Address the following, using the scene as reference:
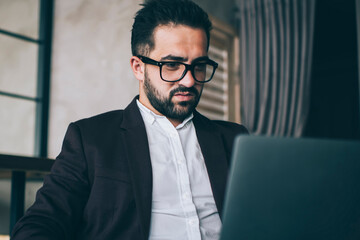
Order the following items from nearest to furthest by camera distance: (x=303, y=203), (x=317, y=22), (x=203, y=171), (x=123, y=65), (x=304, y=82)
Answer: (x=303, y=203), (x=203, y=171), (x=123, y=65), (x=304, y=82), (x=317, y=22)

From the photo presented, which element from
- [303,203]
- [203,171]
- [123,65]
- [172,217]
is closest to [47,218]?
[172,217]

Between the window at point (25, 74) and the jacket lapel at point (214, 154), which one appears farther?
the window at point (25, 74)

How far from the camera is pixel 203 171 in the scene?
1225 millimetres

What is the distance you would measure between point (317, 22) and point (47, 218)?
141 inches

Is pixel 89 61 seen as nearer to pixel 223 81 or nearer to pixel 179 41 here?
pixel 223 81

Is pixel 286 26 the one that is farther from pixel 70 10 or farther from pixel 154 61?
pixel 154 61

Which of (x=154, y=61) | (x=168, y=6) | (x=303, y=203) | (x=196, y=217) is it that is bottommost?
(x=196, y=217)

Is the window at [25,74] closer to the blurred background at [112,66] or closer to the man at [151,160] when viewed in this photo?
the blurred background at [112,66]

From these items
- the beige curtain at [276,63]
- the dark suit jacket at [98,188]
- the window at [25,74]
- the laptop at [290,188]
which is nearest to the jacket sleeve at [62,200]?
the dark suit jacket at [98,188]

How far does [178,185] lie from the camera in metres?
1.15

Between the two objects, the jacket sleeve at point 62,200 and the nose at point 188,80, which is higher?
the nose at point 188,80

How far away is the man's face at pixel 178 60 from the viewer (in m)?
1.19

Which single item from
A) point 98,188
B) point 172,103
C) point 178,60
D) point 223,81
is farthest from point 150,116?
point 223,81

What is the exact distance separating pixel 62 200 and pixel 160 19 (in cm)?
61
